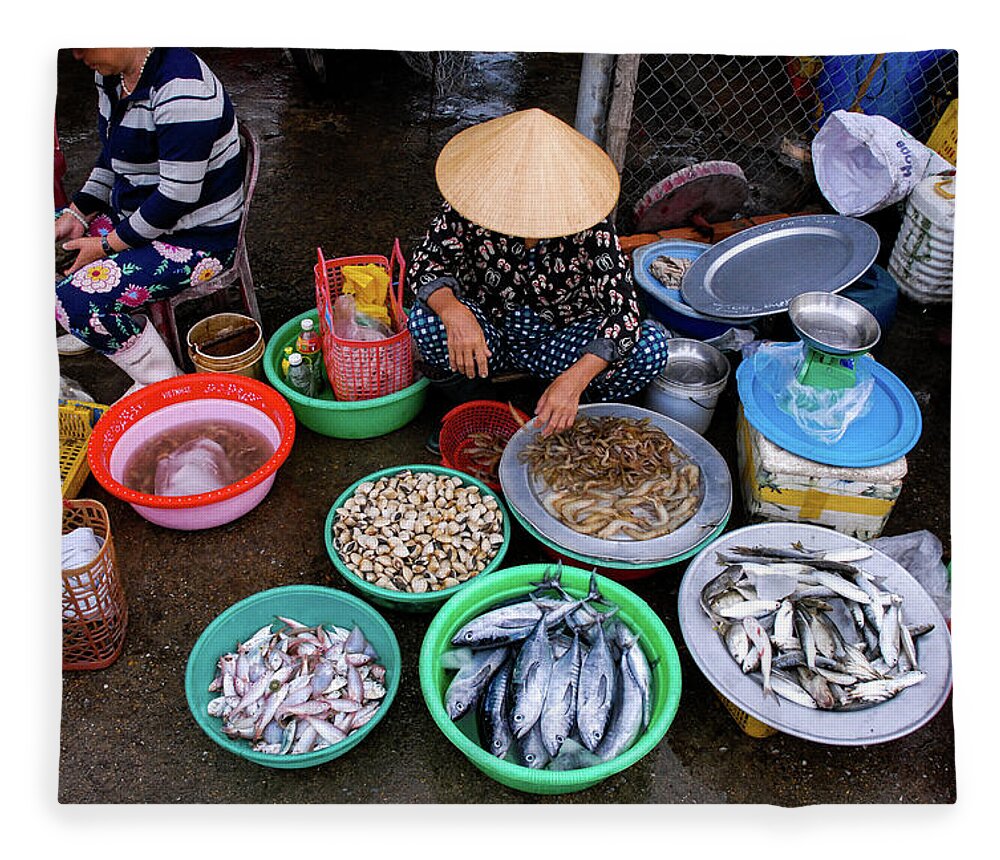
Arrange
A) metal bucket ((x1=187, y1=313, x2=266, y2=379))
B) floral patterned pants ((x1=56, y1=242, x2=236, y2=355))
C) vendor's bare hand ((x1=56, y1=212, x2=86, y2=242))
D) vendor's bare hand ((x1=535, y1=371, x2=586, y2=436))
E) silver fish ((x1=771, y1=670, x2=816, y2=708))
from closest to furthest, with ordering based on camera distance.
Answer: silver fish ((x1=771, y1=670, x2=816, y2=708)) < vendor's bare hand ((x1=535, y1=371, x2=586, y2=436)) < floral patterned pants ((x1=56, y1=242, x2=236, y2=355)) < vendor's bare hand ((x1=56, y1=212, x2=86, y2=242)) < metal bucket ((x1=187, y1=313, x2=266, y2=379))

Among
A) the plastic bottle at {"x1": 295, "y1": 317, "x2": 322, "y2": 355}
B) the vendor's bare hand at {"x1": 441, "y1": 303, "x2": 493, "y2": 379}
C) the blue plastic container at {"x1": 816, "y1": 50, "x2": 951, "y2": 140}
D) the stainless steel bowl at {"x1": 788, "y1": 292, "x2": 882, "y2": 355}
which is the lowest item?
the plastic bottle at {"x1": 295, "y1": 317, "x2": 322, "y2": 355}

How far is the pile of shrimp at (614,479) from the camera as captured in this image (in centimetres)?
276

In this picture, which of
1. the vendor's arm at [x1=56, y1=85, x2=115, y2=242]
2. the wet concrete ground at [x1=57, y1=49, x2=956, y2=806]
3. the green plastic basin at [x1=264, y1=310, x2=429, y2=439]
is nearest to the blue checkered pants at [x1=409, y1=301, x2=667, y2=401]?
the green plastic basin at [x1=264, y1=310, x2=429, y2=439]

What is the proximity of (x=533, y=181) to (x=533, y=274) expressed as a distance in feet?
1.80

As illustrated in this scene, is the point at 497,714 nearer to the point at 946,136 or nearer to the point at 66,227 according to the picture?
the point at 66,227

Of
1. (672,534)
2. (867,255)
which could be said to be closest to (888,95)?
(867,255)

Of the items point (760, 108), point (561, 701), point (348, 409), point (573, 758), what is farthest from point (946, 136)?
point (573, 758)

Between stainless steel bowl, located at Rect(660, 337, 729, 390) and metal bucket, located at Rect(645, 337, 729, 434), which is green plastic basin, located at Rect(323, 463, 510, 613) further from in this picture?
stainless steel bowl, located at Rect(660, 337, 729, 390)

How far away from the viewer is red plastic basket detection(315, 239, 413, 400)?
3.13 m

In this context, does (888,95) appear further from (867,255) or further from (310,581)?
(310,581)

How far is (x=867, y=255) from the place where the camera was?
11.2 ft

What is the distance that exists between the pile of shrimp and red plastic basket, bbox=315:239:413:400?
26.3 inches

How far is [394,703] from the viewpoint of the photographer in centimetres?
255

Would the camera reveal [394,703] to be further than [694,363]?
No
